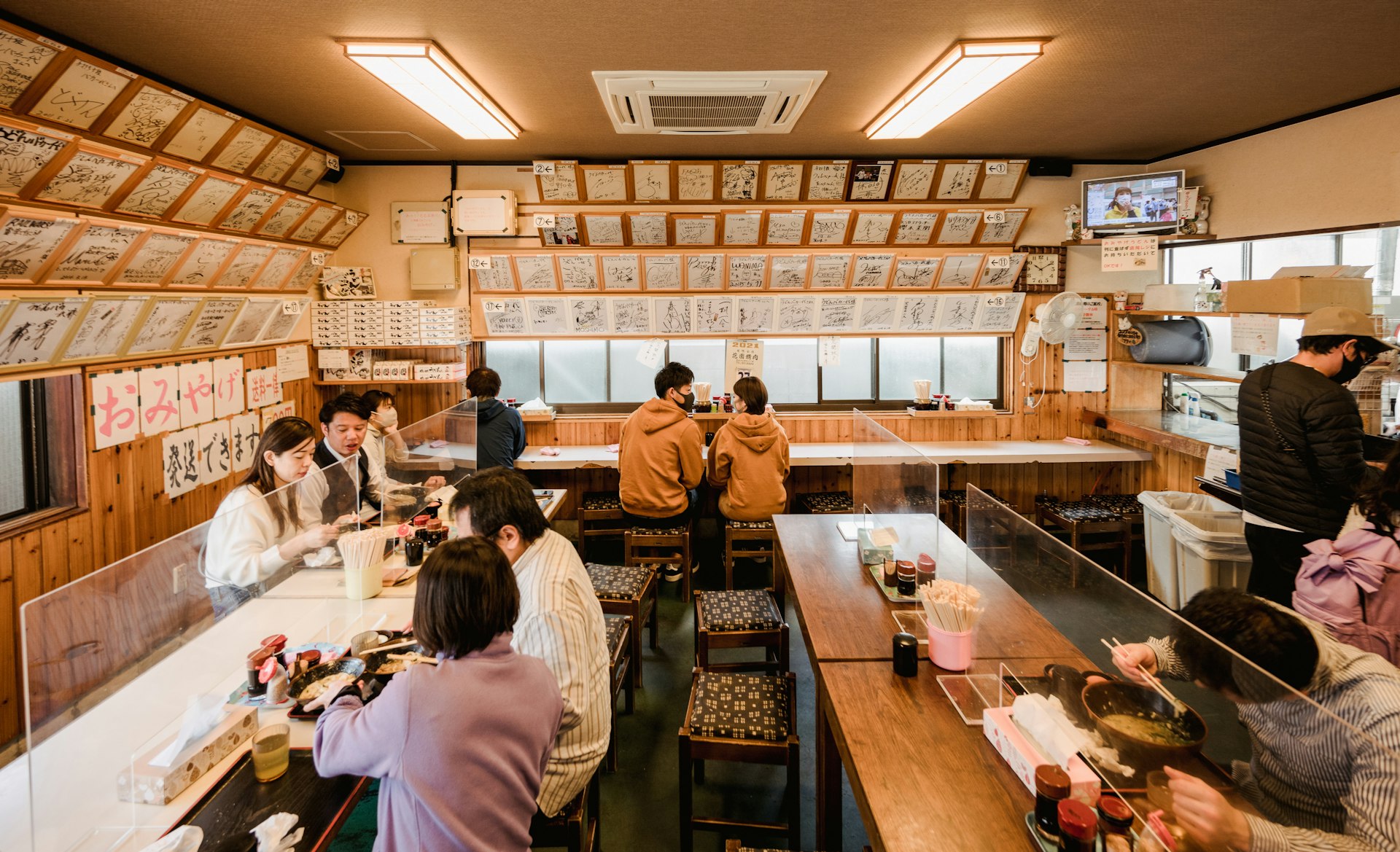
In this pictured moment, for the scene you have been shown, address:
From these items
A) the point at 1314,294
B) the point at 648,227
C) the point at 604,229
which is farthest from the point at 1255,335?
the point at 604,229

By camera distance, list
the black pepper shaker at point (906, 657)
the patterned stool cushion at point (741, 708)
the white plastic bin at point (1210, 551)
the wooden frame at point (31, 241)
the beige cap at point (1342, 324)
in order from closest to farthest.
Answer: the black pepper shaker at point (906, 657)
the patterned stool cushion at point (741, 708)
the wooden frame at point (31, 241)
the beige cap at point (1342, 324)
the white plastic bin at point (1210, 551)

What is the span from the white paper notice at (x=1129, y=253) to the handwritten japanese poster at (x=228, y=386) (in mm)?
5810

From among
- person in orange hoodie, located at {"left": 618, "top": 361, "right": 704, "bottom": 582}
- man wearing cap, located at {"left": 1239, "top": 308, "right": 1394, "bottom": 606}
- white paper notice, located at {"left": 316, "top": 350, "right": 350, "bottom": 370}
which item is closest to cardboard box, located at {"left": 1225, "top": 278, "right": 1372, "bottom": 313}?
man wearing cap, located at {"left": 1239, "top": 308, "right": 1394, "bottom": 606}

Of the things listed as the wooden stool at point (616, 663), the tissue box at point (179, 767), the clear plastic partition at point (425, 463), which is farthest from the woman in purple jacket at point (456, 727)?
the clear plastic partition at point (425, 463)

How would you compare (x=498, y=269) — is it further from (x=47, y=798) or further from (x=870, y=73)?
(x=47, y=798)

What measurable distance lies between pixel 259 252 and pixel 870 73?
365cm

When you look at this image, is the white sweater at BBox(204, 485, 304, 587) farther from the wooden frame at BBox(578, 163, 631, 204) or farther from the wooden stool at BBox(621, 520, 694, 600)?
the wooden frame at BBox(578, 163, 631, 204)

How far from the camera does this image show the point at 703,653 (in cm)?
299

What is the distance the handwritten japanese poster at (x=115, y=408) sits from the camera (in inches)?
131

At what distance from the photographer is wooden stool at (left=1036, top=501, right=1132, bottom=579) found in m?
4.59

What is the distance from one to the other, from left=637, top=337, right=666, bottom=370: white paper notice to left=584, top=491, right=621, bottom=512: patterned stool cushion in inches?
48.6

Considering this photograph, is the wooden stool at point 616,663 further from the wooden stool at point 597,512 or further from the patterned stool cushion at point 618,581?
the wooden stool at point 597,512

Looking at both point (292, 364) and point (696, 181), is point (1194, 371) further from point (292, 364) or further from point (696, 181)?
point (292, 364)

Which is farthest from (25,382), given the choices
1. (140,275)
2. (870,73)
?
(870,73)
